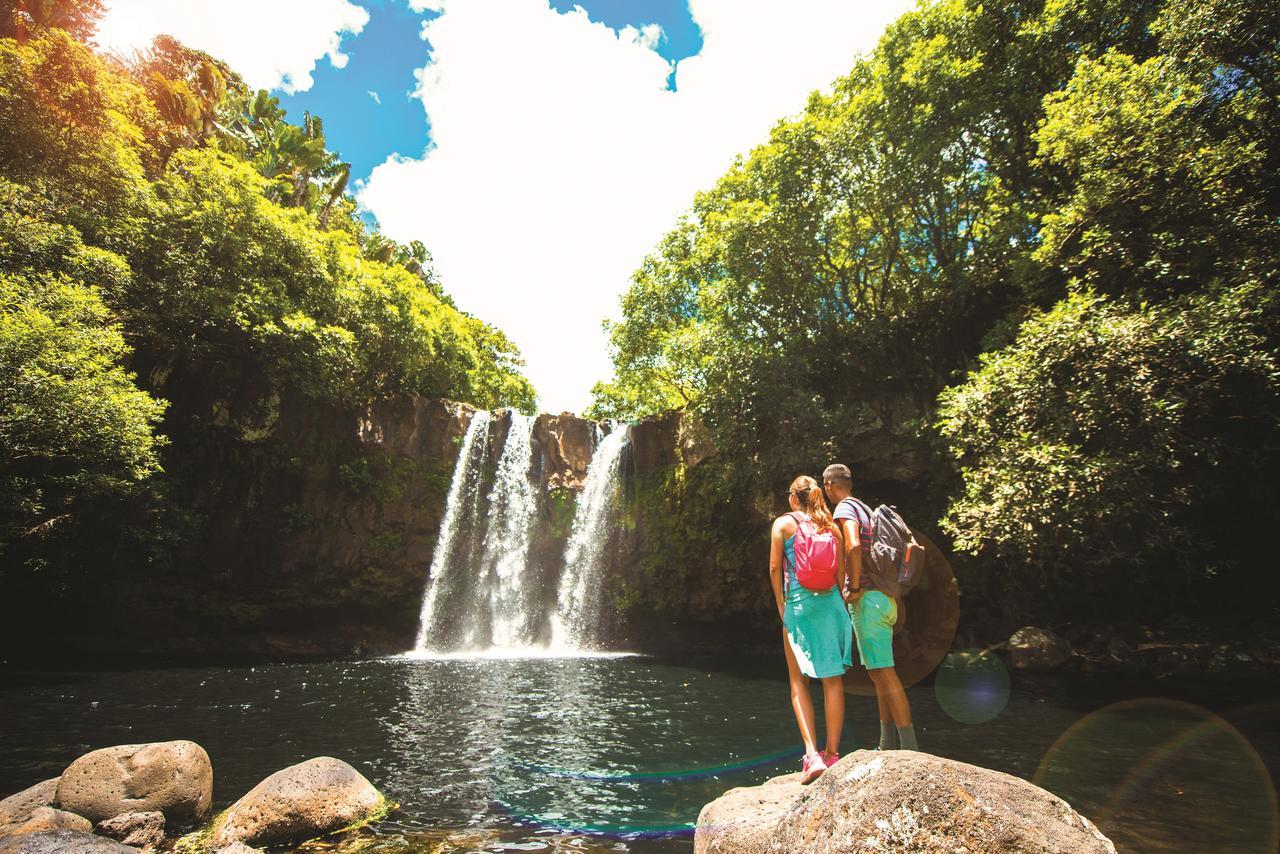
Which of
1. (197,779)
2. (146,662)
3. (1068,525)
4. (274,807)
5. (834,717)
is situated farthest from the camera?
(146,662)

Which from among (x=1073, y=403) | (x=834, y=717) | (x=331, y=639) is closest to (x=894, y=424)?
(x=1073, y=403)

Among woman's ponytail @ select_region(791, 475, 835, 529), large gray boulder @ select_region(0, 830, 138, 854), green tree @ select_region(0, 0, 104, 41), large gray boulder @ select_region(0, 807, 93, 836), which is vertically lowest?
large gray boulder @ select_region(0, 807, 93, 836)

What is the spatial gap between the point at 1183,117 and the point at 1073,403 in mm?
5655

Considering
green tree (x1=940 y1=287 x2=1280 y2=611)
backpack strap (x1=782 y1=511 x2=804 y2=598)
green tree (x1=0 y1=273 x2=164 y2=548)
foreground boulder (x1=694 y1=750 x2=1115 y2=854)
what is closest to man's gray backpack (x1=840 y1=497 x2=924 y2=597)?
backpack strap (x1=782 y1=511 x2=804 y2=598)

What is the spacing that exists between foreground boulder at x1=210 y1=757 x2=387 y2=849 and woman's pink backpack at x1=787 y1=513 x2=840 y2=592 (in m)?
4.77

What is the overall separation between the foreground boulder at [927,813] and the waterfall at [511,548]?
65.9ft

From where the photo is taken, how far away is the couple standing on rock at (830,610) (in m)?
4.27

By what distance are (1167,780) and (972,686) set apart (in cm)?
644

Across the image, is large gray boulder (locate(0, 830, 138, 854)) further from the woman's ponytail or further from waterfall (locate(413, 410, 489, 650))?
waterfall (locate(413, 410, 489, 650))

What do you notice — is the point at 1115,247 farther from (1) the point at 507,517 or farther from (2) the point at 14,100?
(2) the point at 14,100

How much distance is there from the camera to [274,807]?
5.16 meters

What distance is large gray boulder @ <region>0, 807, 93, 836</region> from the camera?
4.78 metres

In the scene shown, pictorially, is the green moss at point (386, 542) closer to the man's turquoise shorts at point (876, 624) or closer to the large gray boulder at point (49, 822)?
the large gray boulder at point (49, 822)

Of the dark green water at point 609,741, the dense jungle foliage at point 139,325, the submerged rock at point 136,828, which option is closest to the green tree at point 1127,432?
the dark green water at point 609,741
